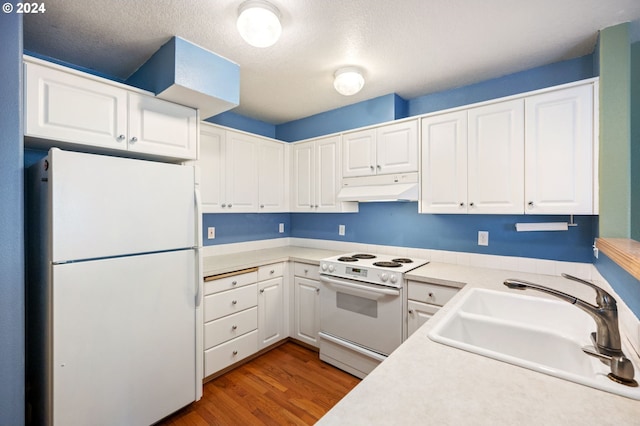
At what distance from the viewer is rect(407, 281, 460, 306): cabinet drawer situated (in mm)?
1936

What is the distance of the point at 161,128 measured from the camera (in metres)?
1.92

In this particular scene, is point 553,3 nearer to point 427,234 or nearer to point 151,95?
point 427,234

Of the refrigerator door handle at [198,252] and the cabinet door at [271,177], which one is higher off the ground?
the cabinet door at [271,177]

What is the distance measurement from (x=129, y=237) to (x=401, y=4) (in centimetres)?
202

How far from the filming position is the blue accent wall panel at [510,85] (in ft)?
6.73

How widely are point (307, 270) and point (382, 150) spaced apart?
136 cm

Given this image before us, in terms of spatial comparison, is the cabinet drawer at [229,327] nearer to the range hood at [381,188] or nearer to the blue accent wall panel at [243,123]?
the range hood at [381,188]

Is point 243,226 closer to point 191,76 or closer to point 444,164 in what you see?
point 191,76

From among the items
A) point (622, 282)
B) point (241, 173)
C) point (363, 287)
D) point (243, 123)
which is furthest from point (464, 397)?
point (243, 123)

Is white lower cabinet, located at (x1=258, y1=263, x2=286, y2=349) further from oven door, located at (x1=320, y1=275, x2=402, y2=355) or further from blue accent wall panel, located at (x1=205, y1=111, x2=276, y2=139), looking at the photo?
blue accent wall panel, located at (x1=205, y1=111, x2=276, y2=139)

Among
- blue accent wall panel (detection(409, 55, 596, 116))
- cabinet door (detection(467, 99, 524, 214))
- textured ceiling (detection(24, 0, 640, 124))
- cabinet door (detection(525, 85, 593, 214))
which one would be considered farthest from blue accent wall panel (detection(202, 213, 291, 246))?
cabinet door (detection(525, 85, 593, 214))

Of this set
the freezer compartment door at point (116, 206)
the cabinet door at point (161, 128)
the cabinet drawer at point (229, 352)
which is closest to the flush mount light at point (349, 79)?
the cabinet door at point (161, 128)

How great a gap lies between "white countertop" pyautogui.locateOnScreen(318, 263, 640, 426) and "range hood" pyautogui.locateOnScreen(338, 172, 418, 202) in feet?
5.23

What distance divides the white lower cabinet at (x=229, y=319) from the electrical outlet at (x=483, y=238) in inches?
78.2
